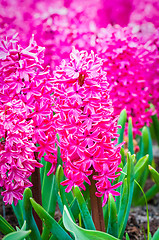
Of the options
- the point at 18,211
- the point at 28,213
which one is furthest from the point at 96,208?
the point at 18,211

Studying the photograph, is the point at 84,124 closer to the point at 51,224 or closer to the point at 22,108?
the point at 22,108

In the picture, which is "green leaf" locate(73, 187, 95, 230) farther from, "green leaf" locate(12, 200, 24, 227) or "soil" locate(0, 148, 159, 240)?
"soil" locate(0, 148, 159, 240)

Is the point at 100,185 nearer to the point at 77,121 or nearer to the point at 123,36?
the point at 77,121

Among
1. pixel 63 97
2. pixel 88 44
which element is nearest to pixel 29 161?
pixel 63 97

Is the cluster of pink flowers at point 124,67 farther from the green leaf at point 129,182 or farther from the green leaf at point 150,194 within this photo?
the green leaf at point 129,182

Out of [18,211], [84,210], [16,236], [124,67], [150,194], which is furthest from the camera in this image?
[150,194]

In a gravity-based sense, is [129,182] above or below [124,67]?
below

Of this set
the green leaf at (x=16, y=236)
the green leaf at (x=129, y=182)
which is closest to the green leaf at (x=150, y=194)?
the green leaf at (x=129, y=182)
